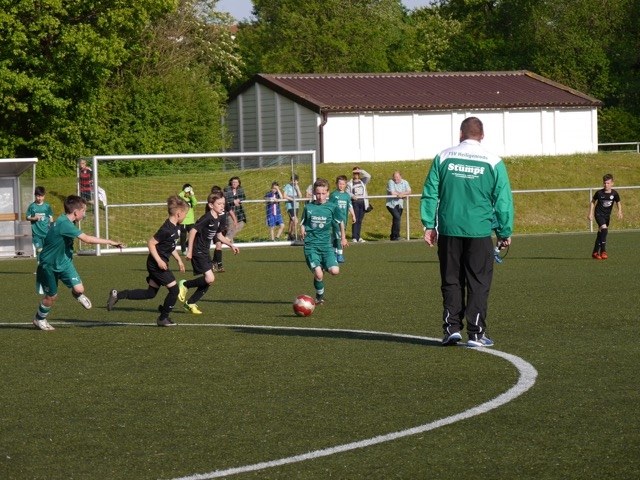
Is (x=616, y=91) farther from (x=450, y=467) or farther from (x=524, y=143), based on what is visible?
(x=450, y=467)

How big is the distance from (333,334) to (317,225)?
3397mm

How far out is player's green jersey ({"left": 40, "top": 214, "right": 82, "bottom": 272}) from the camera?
1186 centimetres

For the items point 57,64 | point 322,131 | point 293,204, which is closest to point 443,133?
point 322,131

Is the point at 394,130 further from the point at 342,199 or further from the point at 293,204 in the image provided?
the point at 342,199

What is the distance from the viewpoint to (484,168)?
31.7 feet

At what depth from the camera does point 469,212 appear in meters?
9.69

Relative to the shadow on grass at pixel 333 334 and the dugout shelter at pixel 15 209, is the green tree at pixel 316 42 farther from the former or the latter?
the shadow on grass at pixel 333 334

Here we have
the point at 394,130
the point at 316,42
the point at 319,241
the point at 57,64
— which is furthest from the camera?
the point at 316,42

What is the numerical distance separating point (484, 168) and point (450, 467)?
4366 millimetres

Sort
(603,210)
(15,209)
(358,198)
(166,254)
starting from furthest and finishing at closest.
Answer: (358,198), (15,209), (603,210), (166,254)

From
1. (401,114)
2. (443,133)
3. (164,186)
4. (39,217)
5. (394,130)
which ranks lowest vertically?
(39,217)

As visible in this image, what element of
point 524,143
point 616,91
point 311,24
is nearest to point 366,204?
point 524,143

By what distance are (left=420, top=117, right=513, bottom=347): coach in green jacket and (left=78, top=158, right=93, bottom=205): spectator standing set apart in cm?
1970

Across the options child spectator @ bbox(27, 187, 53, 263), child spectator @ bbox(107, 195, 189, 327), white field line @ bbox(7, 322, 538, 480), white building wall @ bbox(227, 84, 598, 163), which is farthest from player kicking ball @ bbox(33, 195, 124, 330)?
white building wall @ bbox(227, 84, 598, 163)
